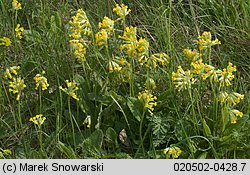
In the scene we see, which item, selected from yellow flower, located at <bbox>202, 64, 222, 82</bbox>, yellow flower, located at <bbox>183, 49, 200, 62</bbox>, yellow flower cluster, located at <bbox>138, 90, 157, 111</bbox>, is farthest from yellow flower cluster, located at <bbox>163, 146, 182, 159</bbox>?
yellow flower, located at <bbox>183, 49, 200, 62</bbox>

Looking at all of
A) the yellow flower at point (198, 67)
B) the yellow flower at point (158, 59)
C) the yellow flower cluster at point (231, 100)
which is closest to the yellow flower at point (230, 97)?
the yellow flower cluster at point (231, 100)

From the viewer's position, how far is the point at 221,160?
9.87 ft

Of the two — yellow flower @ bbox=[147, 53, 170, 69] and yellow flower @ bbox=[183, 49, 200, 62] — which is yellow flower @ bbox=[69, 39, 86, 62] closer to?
yellow flower @ bbox=[147, 53, 170, 69]

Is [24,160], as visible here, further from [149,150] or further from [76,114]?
[149,150]

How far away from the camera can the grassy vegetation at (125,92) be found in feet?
9.96

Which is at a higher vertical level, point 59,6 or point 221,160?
point 59,6

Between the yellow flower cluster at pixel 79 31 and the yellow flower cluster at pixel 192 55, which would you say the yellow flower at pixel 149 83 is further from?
the yellow flower cluster at pixel 79 31

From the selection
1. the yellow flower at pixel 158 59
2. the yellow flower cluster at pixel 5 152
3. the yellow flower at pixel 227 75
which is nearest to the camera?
the yellow flower at pixel 227 75

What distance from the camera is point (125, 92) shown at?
3.34 meters

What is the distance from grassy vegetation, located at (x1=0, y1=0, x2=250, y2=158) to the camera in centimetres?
304

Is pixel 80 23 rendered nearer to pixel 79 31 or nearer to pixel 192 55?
pixel 79 31

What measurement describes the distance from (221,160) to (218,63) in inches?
31.0

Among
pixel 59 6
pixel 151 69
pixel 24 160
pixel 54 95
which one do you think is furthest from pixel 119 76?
pixel 59 6

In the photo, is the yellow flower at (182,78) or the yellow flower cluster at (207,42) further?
the yellow flower cluster at (207,42)
